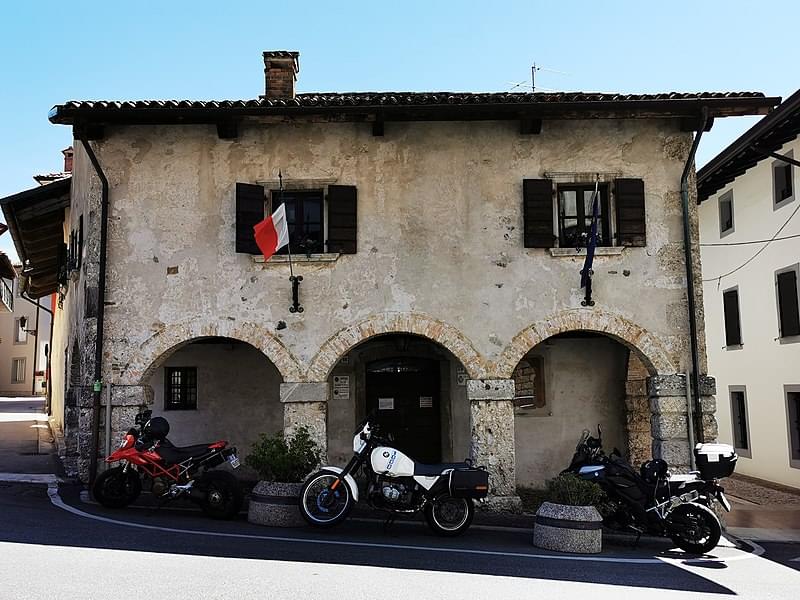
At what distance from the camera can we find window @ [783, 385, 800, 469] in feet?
49.7

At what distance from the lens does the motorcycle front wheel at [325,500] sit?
29.1ft

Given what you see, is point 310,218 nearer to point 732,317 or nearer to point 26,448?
point 26,448

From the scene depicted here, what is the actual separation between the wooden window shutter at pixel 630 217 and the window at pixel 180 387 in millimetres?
7465

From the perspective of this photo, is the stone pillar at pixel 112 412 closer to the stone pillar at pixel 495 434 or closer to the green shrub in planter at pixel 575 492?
the stone pillar at pixel 495 434

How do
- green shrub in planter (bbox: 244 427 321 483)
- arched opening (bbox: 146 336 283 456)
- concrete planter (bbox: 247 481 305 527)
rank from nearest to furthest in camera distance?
concrete planter (bbox: 247 481 305 527), green shrub in planter (bbox: 244 427 321 483), arched opening (bbox: 146 336 283 456)

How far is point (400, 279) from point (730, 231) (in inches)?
413

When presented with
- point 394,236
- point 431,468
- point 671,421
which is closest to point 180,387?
point 394,236

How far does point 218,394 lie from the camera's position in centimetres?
1344

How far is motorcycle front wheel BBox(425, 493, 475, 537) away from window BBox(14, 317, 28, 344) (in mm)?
42592

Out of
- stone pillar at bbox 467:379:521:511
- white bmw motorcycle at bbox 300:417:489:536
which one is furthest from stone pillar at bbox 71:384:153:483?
stone pillar at bbox 467:379:521:511

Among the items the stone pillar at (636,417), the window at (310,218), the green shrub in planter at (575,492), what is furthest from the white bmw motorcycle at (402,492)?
the stone pillar at (636,417)

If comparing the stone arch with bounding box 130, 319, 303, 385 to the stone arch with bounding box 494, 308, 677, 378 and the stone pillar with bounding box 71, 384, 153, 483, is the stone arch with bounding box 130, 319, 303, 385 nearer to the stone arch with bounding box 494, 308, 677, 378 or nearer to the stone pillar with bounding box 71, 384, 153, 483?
the stone pillar with bounding box 71, 384, 153, 483

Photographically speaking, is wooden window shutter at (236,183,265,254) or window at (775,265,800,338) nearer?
wooden window shutter at (236,183,265,254)

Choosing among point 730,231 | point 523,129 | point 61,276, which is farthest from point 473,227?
point 61,276
